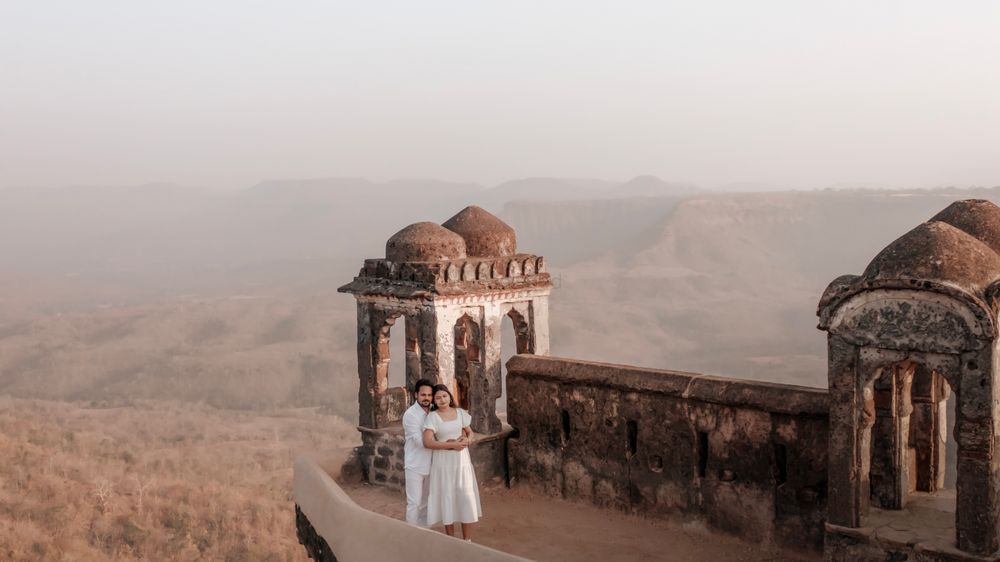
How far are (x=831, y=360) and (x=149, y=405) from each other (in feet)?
120

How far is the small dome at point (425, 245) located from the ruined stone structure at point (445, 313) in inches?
0.5

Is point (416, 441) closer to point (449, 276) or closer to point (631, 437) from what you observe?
point (631, 437)

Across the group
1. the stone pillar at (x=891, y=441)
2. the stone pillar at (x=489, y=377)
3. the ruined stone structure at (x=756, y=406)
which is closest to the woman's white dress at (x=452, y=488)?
the ruined stone structure at (x=756, y=406)

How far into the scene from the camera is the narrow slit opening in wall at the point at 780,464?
8.08m

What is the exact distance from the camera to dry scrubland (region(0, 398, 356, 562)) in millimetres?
19125

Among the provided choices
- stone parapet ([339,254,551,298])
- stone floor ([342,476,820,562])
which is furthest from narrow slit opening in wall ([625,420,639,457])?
stone parapet ([339,254,551,298])

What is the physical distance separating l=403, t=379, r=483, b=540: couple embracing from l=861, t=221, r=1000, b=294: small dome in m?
3.45

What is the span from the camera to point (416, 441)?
7.48 meters

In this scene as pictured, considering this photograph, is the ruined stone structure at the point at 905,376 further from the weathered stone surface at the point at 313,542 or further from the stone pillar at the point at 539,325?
the stone pillar at the point at 539,325

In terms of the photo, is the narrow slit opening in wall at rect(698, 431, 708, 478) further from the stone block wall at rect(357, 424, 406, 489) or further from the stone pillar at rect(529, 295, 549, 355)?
the stone block wall at rect(357, 424, 406, 489)

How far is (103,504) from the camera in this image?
20547 mm

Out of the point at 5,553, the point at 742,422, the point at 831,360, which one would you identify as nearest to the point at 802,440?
the point at 742,422

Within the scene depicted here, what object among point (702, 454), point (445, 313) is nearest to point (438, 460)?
point (702, 454)

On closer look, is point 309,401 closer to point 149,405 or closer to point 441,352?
point 149,405
